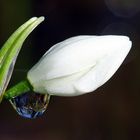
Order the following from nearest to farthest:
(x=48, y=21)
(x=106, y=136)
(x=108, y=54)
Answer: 1. (x=108, y=54)
2. (x=106, y=136)
3. (x=48, y=21)

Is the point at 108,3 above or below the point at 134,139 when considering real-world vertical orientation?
above

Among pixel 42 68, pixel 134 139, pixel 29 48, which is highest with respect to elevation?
pixel 42 68

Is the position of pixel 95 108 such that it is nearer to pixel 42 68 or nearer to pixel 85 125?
pixel 85 125

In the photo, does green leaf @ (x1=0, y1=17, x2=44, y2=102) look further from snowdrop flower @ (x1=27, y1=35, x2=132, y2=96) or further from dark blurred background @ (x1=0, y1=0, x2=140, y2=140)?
dark blurred background @ (x1=0, y1=0, x2=140, y2=140)

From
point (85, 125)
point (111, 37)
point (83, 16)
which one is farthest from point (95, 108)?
point (111, 37)

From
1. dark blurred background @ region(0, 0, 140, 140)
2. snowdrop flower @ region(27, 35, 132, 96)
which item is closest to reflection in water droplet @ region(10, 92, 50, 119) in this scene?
snowdrop flower @ region(27, 35, 132, 96)
